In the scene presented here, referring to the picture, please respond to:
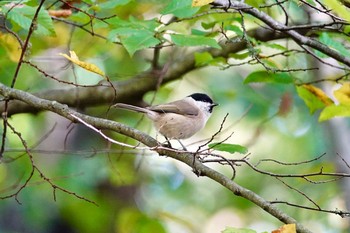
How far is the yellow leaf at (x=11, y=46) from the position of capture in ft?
13.4

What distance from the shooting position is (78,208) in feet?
23.6

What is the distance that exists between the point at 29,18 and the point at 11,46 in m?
0.88

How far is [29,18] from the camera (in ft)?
10.8

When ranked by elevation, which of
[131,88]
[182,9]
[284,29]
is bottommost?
[182,9]

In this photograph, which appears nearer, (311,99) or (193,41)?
(193,41)

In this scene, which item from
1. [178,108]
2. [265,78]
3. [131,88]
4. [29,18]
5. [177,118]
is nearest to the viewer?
[29,18]

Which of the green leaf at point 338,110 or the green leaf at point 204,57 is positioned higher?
the green leaf at point 204,57

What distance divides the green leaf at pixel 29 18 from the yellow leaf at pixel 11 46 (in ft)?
2.67

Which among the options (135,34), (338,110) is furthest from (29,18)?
(338,110)

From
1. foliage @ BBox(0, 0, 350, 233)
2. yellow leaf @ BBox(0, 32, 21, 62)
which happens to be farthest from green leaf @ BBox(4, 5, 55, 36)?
yellow leaf @ BBox(0, 32, 21, 62)

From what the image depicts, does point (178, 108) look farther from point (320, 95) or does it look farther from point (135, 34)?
point (135, 34)

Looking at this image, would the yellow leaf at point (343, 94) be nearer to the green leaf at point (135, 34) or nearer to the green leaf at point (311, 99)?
the green leaf at point (311, 99)

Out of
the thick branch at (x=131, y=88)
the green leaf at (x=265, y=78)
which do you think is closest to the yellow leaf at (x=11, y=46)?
the thick branch at (x=131, y=88)

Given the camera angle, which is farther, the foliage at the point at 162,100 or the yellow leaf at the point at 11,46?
the yellow leaf at the point at 11,46
